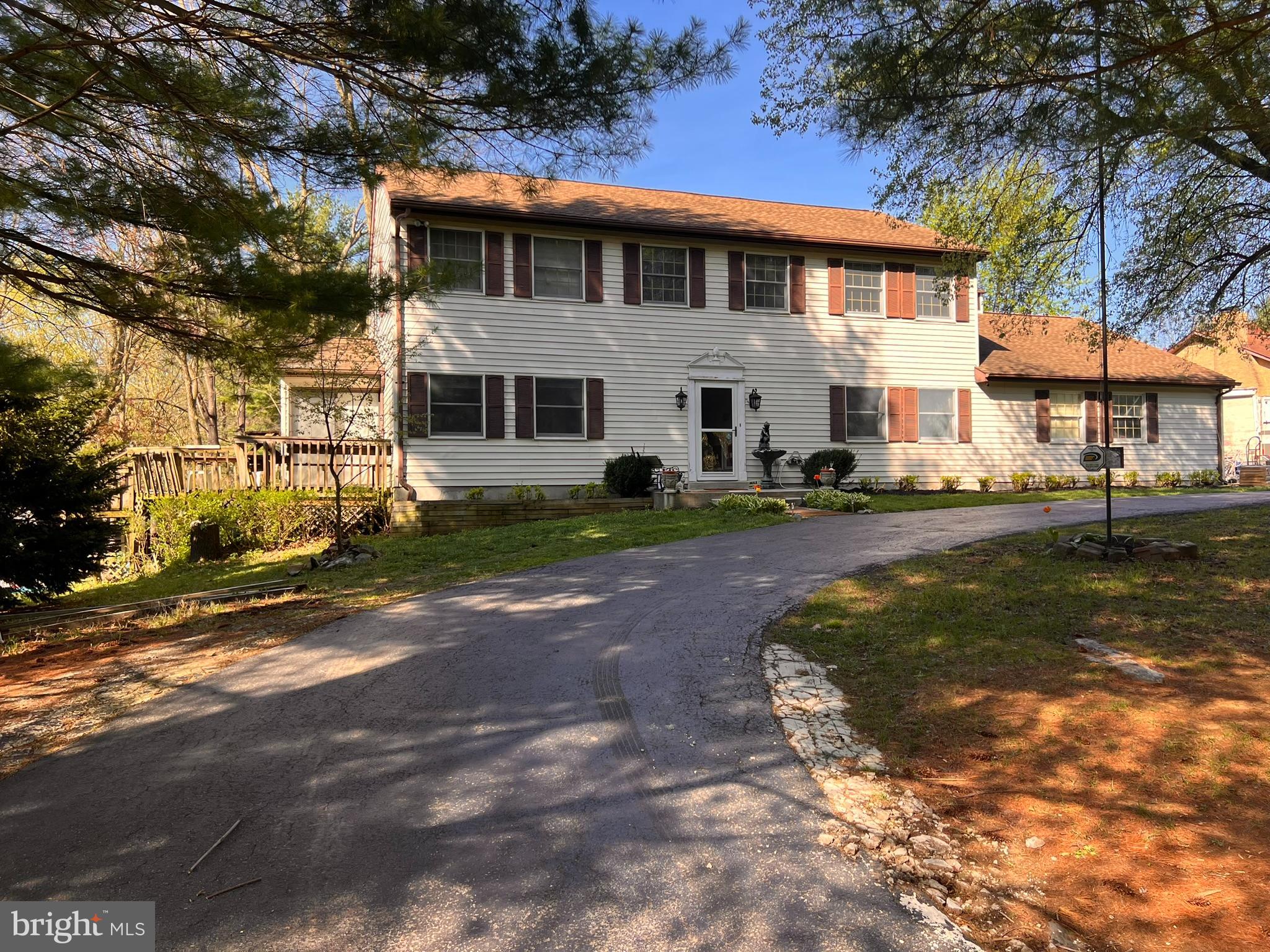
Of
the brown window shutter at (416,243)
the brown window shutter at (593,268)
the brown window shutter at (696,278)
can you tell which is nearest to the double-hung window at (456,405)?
the brown window shutter at (416,243)

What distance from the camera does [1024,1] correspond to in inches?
242

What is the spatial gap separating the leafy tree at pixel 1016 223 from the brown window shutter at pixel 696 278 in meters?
6.59

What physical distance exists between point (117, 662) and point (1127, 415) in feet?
74.6

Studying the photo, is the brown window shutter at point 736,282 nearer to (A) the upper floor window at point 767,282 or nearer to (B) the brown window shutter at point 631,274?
(A) the upper floor window at point 767,282

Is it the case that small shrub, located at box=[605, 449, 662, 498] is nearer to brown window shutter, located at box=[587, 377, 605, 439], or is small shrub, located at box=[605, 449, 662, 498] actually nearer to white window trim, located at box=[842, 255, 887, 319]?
brown window shutter, located at box=[587, 377, 605, 439]

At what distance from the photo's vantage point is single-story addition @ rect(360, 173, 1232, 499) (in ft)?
49.8

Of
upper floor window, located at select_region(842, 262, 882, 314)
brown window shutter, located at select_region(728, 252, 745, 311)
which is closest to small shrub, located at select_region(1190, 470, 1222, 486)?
upper floor window, located at select_region(842, 262, 882, 314)

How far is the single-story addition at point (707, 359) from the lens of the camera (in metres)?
15.2

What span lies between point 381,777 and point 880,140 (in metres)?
7.11

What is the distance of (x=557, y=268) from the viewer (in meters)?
16.0

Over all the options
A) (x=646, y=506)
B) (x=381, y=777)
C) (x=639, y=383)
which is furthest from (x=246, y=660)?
(x=639, y=383)

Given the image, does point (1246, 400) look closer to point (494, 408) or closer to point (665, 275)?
point (665, 275)

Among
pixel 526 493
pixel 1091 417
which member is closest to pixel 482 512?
pixel 526 493

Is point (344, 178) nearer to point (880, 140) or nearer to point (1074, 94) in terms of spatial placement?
point (880, 140)
